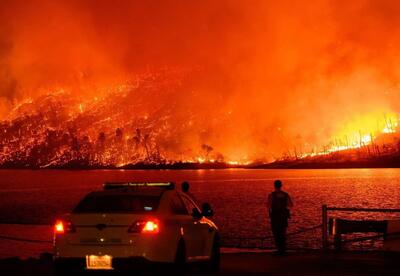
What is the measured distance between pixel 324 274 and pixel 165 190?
3.85m

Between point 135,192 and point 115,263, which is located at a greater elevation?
point 135,192

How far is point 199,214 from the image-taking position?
47.8 ft

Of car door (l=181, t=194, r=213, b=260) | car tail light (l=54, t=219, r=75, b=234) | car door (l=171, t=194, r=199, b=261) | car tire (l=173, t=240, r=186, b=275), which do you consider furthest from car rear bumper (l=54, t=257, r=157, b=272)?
car door (l=181, t=194, r=213, b=260)

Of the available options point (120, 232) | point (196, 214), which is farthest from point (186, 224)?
point (120, 232)

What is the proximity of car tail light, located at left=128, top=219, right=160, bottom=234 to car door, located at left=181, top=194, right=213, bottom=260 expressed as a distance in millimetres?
2046

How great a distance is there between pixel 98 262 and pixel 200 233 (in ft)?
9.75

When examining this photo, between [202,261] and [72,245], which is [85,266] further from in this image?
[202,261]

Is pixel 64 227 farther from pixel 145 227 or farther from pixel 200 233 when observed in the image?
pixel 200 233

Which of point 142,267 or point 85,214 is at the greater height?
point 85,214

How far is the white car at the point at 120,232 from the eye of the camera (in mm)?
11977

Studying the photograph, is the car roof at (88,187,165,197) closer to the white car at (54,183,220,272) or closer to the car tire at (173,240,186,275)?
the white car at (54,183,220,272)

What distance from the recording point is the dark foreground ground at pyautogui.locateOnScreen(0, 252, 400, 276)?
1470 centimetres

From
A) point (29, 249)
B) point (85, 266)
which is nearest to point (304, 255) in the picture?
point (85, 266)

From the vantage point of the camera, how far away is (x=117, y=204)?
42.5ft
